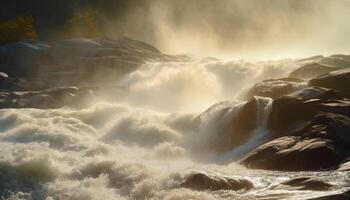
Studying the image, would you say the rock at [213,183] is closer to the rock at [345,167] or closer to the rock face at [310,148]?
the rock face at [310,148]

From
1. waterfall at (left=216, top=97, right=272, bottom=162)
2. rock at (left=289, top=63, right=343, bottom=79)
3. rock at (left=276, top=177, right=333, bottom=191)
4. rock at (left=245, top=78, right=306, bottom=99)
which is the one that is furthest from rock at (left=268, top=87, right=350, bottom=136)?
rock at (left=289, top=63, right=343, bottom=79)

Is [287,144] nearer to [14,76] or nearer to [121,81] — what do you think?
[121,81]

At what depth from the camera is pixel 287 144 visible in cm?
2464

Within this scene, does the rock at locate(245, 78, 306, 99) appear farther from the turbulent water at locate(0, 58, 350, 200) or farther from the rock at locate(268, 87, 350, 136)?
the rock at locate(268, 87, 350, 136)

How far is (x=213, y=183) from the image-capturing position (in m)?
20.3

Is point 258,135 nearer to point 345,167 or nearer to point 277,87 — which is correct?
point 277,87

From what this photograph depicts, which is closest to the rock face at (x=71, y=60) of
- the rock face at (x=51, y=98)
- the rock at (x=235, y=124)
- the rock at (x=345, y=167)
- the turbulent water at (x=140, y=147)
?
the rock face at (x=51, y=98)

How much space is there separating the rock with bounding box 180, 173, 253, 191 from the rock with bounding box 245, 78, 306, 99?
1323cm

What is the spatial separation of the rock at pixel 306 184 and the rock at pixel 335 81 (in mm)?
12246

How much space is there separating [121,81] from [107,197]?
123ft

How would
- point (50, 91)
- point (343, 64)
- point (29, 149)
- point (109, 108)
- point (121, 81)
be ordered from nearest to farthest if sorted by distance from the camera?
point (29, 149) → point (109, 108) → point (343, 64) → point (50, 91) → point (121, 81)

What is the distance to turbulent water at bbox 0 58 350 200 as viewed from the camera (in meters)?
20.8

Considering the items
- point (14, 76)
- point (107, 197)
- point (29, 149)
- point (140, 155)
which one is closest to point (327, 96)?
point (140, 155)

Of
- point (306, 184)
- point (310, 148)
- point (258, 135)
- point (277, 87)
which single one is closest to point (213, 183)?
point (306, 184)
